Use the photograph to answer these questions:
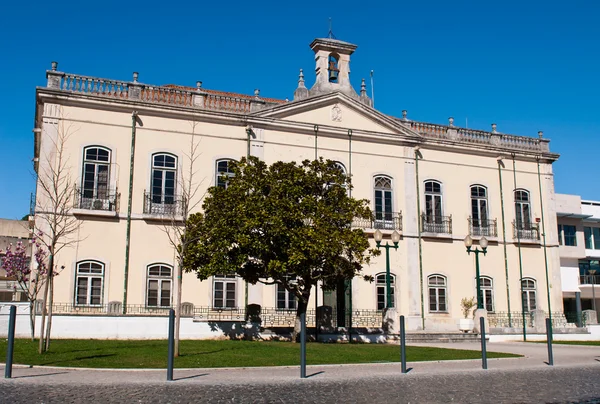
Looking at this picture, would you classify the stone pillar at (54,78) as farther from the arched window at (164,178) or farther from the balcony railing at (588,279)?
the balcony railing at (588,279)

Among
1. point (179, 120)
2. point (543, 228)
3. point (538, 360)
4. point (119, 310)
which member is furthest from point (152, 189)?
point (543, 228)

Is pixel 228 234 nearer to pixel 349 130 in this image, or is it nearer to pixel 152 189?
pixel 152 189

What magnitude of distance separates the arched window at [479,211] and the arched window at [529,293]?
3.06 metres

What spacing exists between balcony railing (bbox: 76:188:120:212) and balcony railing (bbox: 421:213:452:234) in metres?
13.4

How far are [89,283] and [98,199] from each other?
3092 mm

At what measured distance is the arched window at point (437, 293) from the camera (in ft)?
93.7

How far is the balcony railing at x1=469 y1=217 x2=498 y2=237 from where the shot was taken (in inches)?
1183

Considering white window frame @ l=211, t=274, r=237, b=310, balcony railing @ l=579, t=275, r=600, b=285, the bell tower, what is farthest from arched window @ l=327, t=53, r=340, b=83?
balcony railing @ l=579, t=275, r=600, b=285

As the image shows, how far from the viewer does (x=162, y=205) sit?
80.7 feet

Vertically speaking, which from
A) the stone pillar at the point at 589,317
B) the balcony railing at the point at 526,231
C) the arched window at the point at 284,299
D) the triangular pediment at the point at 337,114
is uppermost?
the triangular pediment at the point at 337,114

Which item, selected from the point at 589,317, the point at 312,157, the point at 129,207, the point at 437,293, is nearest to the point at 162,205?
the point at 129,207

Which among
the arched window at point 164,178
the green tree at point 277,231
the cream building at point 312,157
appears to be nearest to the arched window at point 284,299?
the cream building at point 312,157

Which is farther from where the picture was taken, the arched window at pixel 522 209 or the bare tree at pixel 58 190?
the arched window at pixel 522 209

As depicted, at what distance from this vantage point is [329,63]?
95.8 feet
